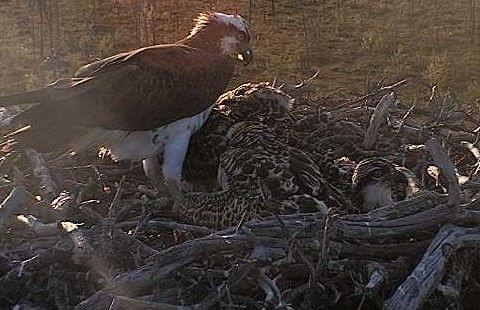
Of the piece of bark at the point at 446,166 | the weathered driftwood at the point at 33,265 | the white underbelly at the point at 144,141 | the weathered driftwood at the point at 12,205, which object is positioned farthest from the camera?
the white underbelly at the point at 144,141

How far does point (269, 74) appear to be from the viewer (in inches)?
386

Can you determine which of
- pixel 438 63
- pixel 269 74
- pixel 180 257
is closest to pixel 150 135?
pixel 180 257

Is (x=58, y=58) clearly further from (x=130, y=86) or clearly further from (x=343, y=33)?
(x=130, y=86)

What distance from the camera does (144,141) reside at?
485 cm

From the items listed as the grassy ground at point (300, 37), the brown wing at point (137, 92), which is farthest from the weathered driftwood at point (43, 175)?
the grassy ground at point (300, 37)

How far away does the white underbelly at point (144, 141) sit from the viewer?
481cm

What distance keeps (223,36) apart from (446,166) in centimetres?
208

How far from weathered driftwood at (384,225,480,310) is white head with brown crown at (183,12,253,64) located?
1992mm

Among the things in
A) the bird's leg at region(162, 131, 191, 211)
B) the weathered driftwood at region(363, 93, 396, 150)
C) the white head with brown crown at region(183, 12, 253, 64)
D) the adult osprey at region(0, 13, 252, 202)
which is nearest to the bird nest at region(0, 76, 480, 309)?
the adult osprey at region(0, 13, 252, 202)

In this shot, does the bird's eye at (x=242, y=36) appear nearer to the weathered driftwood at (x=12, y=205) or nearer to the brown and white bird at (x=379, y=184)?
the brown and white bird at (x=379, y=184)

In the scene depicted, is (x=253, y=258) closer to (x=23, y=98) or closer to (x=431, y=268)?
(x=431, y=268)

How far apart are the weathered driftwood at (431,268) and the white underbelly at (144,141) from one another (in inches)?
72.3

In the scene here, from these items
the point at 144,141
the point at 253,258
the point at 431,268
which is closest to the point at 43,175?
the point at 144,141

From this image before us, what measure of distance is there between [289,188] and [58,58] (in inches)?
259
